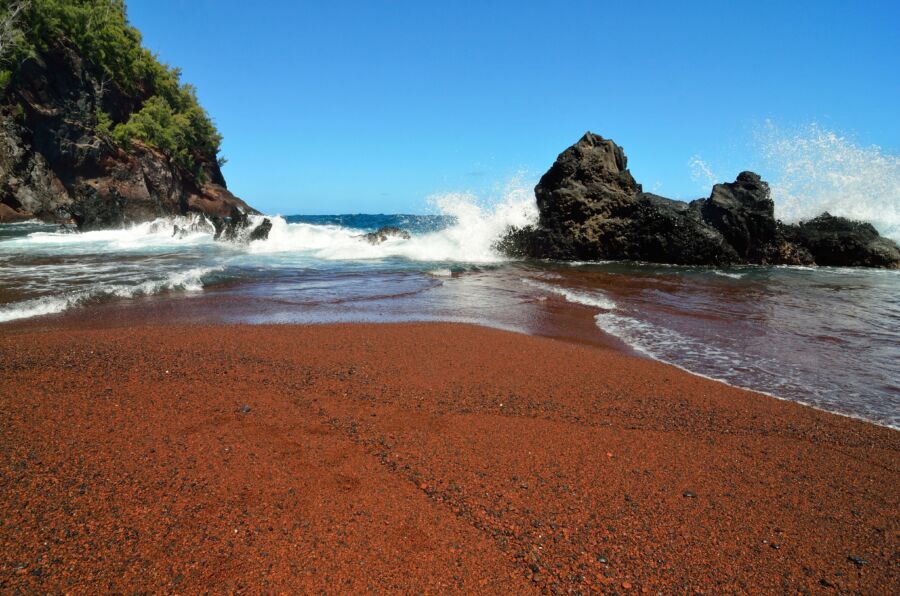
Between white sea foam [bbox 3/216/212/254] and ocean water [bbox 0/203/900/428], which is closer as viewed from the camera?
ocean water [bbox 0/203/900/428]

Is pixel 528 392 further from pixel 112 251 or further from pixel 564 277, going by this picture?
pixel 112 251

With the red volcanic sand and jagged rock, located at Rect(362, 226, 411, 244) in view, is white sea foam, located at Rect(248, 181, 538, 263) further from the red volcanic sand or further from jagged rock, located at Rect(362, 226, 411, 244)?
the red volcanic sand

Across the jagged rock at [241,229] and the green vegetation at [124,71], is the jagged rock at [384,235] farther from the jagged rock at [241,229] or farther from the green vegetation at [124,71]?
the green vegetation at [124,71]

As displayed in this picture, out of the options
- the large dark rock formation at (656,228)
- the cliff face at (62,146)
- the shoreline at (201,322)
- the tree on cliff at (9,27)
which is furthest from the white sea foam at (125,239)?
the tree on cliff at (9,27)

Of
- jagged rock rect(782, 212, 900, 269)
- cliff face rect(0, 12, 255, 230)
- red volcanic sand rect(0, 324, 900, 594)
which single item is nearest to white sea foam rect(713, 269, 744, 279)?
jagged rock rect(782, 212, 900, 269)

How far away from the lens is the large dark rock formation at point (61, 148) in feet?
112

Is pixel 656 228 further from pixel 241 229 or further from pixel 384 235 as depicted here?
pixel 241 229

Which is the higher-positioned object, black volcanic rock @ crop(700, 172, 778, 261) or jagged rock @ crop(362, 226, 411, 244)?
black volcanic rock @ crop(700, 172, 778, 261)

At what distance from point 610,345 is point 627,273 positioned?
8487mm

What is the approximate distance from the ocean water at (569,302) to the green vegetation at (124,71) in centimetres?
3108

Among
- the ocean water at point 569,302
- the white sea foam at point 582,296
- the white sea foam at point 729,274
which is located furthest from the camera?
the white sea foam at point 729,274

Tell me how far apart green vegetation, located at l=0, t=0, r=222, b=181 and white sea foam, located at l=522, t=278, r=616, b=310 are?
4202 centimetres

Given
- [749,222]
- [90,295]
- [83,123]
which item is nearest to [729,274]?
[749,222]

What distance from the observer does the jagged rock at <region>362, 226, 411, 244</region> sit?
2097cm
